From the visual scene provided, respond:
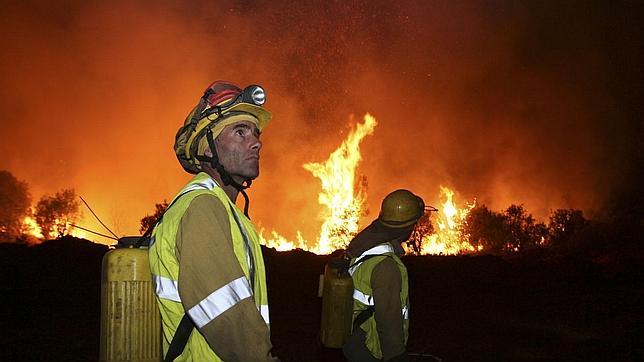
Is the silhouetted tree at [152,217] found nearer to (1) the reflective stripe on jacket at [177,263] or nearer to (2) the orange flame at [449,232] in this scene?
(2) the orange flame at [449,232]

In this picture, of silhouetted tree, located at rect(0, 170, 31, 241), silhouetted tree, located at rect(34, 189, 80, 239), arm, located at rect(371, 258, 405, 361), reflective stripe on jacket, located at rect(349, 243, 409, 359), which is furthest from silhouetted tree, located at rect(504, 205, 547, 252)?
arm, located at rect(371, 258, 405, 361)

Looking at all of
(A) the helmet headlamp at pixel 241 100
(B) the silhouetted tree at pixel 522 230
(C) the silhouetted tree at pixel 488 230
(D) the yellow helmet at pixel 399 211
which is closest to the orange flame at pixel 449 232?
(C) the silhouetted tree at pixel 488 230

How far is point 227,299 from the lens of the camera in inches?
77.7

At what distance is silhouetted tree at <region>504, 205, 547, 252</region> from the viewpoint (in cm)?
4431

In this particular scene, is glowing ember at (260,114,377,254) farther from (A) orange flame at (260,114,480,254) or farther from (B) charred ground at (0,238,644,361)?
(B) charred ground at (0,238,644,361)

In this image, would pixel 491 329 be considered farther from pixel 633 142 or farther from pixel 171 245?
pixel 633 142

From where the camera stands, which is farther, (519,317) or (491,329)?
(519,317)

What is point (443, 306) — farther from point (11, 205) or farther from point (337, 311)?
point (11, 205)

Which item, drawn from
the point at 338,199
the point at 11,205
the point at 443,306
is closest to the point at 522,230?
the point at 338,199

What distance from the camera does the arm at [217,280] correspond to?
196 cm

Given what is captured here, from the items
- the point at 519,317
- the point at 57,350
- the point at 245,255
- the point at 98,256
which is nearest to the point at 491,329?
the point at 519,317

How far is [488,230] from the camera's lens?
45375mm

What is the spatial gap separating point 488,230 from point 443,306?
28.1 meters

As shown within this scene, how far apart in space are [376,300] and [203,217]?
7.38 feet
